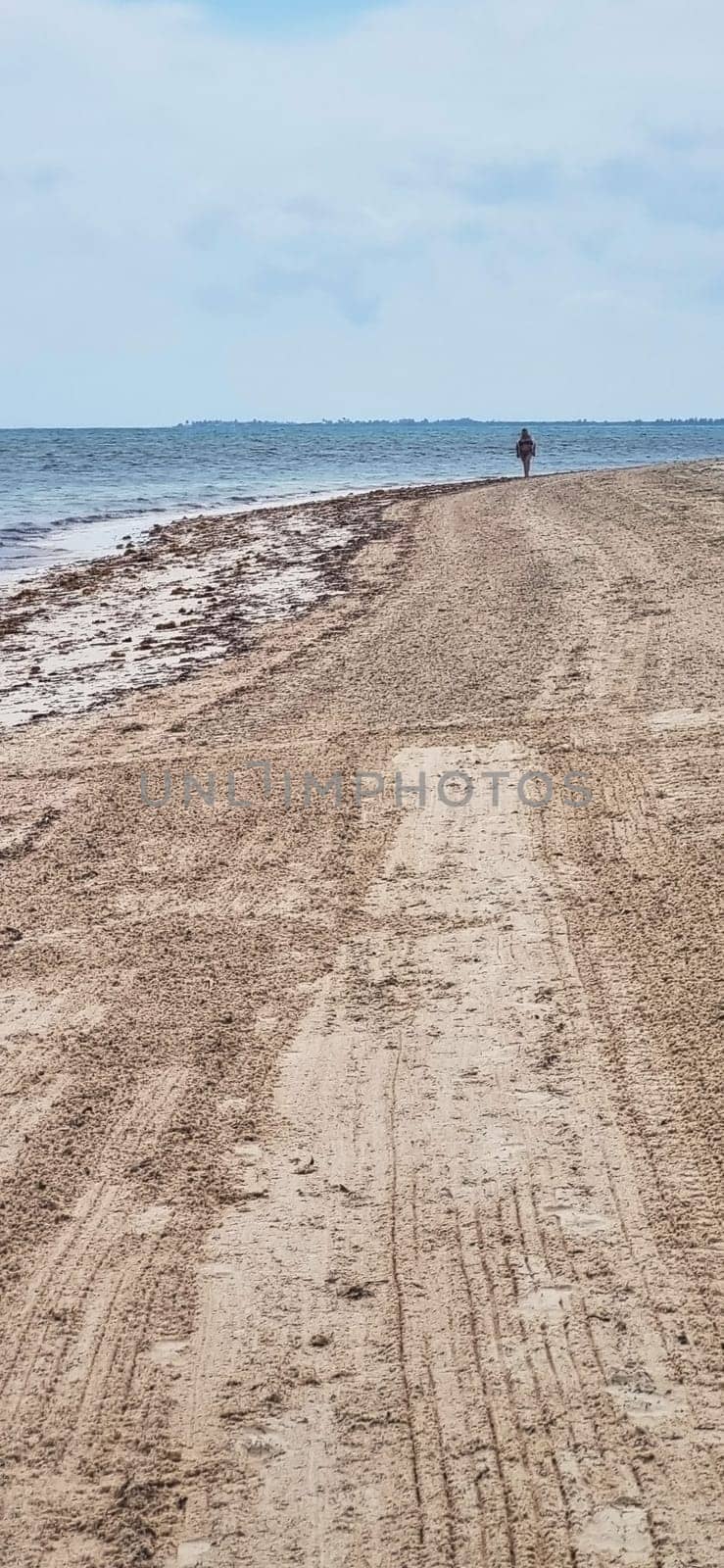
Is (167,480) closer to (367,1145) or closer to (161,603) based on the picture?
(161,603)

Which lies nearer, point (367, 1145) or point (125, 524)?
point (367, 1145)

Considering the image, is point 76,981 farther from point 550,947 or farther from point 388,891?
point 550,947

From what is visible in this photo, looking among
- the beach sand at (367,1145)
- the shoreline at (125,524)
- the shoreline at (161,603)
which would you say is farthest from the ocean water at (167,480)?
the beach sand at (367,1145)

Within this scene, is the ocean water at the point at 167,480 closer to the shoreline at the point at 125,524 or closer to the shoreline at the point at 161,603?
the shoreline at the point at 125,524

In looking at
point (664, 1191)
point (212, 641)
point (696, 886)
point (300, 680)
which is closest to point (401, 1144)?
point (664, 1191)

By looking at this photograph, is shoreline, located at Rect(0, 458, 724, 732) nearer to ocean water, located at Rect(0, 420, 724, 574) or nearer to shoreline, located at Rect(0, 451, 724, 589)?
shoreline, located at Rect(0, 451, 724, 589)

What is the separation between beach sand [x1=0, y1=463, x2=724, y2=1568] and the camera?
228 cm

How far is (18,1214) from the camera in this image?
3.07 meters

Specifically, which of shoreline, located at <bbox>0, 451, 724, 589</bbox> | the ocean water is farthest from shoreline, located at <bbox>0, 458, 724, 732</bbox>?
the ocean water

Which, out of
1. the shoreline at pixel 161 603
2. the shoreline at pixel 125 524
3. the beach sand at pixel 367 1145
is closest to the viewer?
the beach sand at pixel 367 1145

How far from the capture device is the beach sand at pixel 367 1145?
228 cm

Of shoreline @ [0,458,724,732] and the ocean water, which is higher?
the ocean water

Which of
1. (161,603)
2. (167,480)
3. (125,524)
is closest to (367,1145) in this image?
(161,603)

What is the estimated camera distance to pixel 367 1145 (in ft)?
10.7
